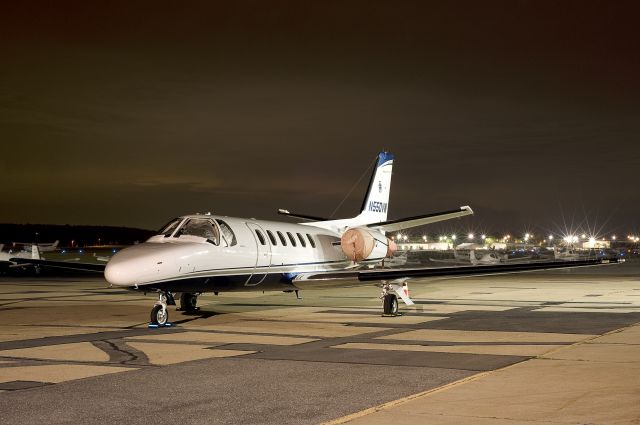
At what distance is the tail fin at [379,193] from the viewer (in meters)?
29.7

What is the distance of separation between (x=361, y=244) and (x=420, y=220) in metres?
2.16

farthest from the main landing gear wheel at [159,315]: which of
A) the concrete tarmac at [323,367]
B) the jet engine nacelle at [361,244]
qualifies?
the jet engine nacelle at [361,244]

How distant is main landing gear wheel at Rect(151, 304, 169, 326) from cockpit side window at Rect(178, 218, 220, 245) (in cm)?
215

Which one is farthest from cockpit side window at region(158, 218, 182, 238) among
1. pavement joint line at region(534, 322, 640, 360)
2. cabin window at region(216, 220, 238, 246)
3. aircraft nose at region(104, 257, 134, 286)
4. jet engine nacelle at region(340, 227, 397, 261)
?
pavement joint line at region(534, 322, 640, 360)

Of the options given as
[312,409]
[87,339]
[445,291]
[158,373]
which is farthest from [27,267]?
[312,409]

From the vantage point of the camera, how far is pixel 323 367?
11844 millimetres

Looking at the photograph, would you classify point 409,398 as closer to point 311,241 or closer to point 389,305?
point 389,305

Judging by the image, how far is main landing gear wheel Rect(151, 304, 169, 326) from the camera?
1828cm

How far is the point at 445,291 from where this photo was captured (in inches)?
1344

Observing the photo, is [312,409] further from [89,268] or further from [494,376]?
[89,268]

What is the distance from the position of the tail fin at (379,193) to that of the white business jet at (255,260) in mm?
2474

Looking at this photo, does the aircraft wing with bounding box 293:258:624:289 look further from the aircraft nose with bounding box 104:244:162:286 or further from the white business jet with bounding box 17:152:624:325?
the aircraft nose with bounding box 104:244:162:286

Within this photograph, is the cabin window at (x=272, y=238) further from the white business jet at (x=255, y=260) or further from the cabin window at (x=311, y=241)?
the cabin window at (x=311, y=241)

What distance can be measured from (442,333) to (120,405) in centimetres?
920
